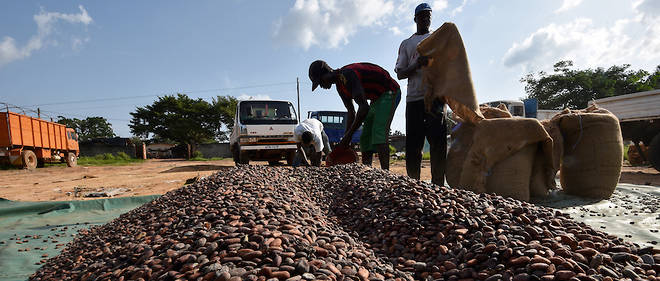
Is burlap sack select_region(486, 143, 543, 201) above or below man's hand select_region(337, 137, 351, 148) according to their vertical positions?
below

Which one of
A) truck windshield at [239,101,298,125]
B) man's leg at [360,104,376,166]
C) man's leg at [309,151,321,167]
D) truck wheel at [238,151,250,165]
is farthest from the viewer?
truck windshield at [239,101,298,125]

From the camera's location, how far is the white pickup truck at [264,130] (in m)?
6.84

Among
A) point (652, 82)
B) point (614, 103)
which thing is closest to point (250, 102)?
point (614, 103)

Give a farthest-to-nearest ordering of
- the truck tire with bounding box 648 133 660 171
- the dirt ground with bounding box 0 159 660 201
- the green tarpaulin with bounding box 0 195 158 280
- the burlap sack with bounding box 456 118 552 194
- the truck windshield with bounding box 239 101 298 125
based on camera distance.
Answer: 1. the truck windshield with bounding box 239 101 298 125
2. the truck tire with bounding box 648 133 660 171
3. the dirt ground with bounding box 0 159 660 201
4. the burlap sack with bounding box 456 118 552 194
5. the green tarpaulin with bounding box 0 195 158 280

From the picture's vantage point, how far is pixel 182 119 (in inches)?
978

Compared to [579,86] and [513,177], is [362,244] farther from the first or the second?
[579,86]

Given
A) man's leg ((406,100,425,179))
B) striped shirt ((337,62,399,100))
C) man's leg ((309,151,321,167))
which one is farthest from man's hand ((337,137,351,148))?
man's leg ((309,151,321,167))

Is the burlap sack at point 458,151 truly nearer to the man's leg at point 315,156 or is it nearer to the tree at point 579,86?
the man's leg at point 315,156

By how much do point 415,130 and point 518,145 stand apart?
2.93ft

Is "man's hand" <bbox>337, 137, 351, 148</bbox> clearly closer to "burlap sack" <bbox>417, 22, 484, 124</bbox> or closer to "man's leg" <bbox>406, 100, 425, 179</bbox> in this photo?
"man's leg" <bbox>406, 100, 425, 179</bbox>

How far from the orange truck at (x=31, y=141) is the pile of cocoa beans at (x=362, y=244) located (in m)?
10.1

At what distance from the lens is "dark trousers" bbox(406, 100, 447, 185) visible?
2.95 metres

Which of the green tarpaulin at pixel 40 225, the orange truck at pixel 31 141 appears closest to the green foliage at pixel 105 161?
the orange truck at pixel 31 141

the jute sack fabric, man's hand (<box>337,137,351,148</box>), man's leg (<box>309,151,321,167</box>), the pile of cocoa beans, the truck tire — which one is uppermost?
the jute sack fabric
